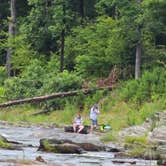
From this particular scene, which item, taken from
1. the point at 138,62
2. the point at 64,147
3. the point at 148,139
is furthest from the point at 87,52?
the point at 64,147

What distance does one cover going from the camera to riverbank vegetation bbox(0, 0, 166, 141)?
3916 cm

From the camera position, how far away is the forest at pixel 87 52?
132 feet

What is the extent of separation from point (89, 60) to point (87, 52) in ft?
5.17

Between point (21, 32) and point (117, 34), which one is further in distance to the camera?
point (21, 32)

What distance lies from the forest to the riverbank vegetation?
0.05 m

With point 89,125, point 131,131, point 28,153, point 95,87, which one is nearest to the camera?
point 28,153

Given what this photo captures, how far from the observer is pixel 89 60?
45219 mm

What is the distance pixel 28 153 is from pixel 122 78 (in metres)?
20.4

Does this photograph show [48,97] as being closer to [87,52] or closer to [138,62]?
[138,62]

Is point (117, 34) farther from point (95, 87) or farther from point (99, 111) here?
point (99, 111)

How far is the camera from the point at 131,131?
32.5 metres

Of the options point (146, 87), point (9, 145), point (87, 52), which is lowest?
point (9, 145)

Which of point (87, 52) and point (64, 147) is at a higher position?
point (87, 52)

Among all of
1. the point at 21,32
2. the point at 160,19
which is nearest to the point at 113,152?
the point at 160,19
